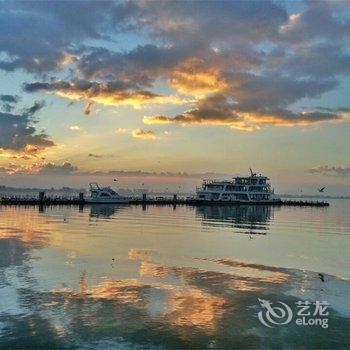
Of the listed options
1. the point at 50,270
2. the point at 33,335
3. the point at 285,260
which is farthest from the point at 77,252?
the point at 33,335

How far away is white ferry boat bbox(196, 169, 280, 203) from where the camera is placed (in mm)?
136000

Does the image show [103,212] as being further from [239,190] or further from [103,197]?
[239,190]

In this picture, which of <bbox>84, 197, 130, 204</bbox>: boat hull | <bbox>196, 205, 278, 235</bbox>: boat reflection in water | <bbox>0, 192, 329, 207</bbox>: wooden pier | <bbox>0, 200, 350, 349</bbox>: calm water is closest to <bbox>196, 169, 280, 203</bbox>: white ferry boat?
<bbox>0, 192, 329, 207</bbox>: wooden pier

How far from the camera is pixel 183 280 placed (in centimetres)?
2619

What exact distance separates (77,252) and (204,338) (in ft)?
64.4

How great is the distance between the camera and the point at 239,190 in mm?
138625

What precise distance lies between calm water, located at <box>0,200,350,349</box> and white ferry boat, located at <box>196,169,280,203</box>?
303 ft

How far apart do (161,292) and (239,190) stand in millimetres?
117191

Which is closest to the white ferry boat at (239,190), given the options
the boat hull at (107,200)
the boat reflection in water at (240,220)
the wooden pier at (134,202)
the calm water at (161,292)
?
the wooden pier at (134,202)

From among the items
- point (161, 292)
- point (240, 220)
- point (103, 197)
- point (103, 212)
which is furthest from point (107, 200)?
point (161, 292)

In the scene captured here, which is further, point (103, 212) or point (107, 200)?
point (107, 200)

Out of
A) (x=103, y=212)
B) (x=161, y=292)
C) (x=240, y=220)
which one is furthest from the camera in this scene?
(x=103, y=212)

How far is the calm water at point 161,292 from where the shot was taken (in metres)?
16.9

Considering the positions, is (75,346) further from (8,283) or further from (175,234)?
(175,234)
